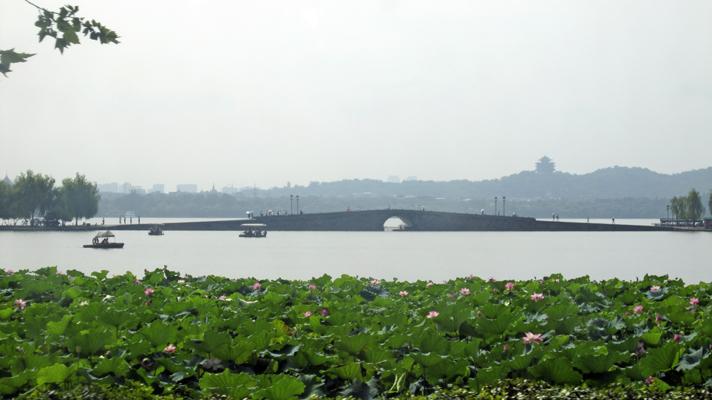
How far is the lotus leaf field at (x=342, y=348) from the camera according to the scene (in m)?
6.11

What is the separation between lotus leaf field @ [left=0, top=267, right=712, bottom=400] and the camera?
611 centimetres

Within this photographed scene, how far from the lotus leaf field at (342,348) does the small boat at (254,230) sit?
12207cm

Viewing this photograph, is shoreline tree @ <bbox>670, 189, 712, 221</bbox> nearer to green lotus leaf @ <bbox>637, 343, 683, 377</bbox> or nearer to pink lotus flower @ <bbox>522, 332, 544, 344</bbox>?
pink lotus flower @ <bbox>522, 332, 544, 344</bbox>

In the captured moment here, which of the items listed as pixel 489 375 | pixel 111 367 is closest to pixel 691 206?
pixel 489 375

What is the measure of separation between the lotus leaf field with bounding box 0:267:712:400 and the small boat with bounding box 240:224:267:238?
122065 millimetres

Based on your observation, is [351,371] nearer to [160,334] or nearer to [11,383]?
[160,334]

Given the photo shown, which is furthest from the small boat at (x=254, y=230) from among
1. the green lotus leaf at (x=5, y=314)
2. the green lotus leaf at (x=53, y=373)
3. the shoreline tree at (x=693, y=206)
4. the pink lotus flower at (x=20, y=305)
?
the green lotus leaf at (x=53, y=373)

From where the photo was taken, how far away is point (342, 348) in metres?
6.67

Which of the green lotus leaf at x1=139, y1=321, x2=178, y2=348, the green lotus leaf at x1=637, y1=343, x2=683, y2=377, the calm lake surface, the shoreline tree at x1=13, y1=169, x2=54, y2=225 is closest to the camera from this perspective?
the green lotus leaf at x1=637, y1=343, x2=683, y2=377

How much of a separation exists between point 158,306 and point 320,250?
279 ft

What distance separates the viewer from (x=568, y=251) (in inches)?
3671

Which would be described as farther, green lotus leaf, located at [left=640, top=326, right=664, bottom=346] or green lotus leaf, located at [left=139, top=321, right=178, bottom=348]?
green lotus leaf, located at [left=640, top=326, right=664, bottom=346]

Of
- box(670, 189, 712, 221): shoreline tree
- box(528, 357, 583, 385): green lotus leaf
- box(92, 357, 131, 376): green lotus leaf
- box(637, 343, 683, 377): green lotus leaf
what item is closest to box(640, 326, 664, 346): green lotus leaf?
box(637, 343, 683, 377): green lotus leaf

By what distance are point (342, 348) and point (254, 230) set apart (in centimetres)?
12734
